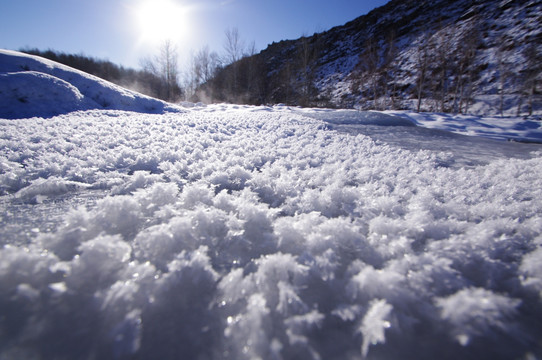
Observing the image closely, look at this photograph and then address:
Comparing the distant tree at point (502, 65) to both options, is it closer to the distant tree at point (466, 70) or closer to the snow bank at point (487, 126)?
the distant tree at point (466, 70)

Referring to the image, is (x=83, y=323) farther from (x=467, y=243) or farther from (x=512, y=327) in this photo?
(x=467, y=243)

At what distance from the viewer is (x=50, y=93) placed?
4.95 meters

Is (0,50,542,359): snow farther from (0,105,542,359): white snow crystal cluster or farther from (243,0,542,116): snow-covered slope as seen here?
(243,0,542,116): snow-covered slope

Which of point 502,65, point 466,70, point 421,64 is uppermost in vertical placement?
point 421,64

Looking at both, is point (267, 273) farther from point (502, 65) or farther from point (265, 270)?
point (502, 65)

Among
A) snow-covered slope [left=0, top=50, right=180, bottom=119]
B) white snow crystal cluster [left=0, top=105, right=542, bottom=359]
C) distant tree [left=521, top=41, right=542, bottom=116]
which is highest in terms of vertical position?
distant tree [left=521, top=41, right=542, bottom=116]

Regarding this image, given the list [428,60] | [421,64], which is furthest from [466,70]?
[421,64]

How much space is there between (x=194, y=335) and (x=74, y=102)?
667 centimetres

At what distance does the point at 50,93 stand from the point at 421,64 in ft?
57.5

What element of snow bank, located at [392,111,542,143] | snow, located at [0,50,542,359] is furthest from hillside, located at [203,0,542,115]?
snow, located at [0,50,542,359]

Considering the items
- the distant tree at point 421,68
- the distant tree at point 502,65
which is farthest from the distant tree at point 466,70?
the distant tree at point 421,68

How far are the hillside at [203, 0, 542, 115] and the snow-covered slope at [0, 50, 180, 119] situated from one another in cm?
1375

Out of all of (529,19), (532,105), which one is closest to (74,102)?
(532,105)

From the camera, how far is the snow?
2.05 ft
